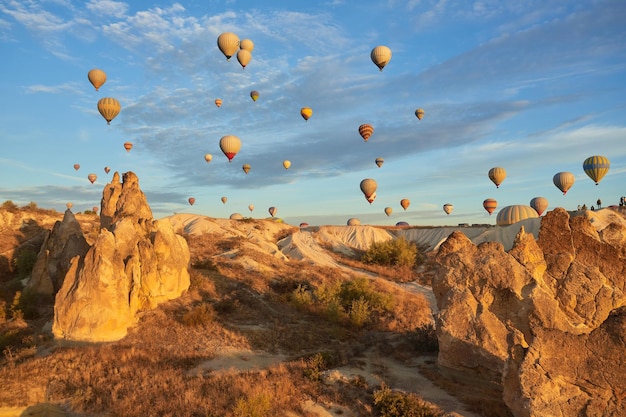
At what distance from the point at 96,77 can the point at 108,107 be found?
6.48 metres

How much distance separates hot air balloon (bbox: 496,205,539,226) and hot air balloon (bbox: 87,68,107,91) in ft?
172

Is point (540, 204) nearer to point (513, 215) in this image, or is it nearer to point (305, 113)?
point (513, 215)

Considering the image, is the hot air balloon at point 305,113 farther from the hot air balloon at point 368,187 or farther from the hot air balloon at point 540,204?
the hot air balloon at point 540,204

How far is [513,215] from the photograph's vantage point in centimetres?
5872

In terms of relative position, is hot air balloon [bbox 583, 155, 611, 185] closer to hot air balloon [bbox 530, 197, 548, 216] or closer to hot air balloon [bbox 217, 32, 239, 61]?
hot air balloon [bbox 530, 197, 548, 216]

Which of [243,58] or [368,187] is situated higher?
[243,58]

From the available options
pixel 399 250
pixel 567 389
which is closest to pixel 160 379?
pixel 567 389

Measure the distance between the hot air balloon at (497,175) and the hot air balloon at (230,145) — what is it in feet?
116

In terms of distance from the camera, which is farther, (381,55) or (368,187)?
(368,187)

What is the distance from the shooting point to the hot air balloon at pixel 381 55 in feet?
174

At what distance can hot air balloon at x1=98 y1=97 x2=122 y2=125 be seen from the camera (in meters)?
42.8

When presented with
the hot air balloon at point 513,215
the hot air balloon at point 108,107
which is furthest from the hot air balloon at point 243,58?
the hot air balloon at point 513,215

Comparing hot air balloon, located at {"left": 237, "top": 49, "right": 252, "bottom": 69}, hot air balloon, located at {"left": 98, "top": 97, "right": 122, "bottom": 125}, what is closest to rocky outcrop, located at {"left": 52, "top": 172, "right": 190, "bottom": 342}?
hot air balloon, located at {"left": 98, "top": 97, "right": 122, "bottom": 125}

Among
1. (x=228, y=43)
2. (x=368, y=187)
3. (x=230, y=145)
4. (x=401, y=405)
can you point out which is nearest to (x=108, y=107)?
(x=230, y=145)
